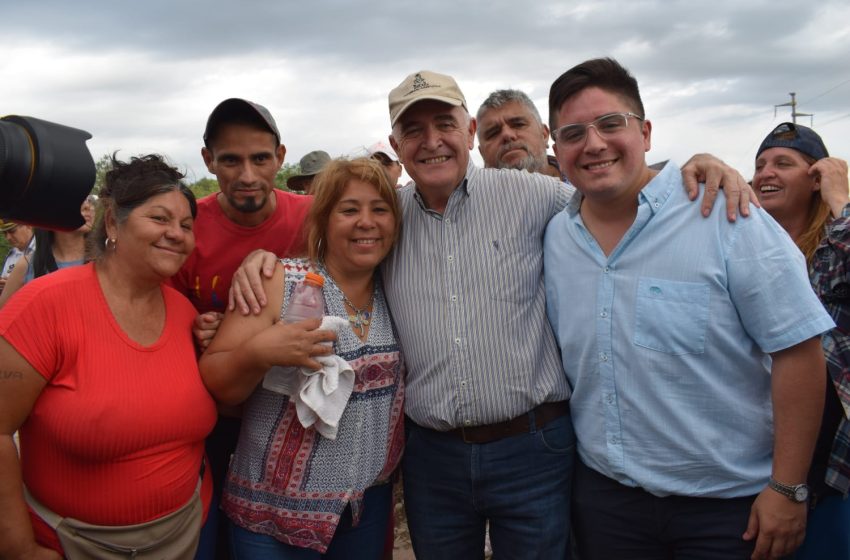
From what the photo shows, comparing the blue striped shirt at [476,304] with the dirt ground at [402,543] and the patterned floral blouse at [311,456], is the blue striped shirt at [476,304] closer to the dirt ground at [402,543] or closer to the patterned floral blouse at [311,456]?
the patterned floral blouse at [311,456]

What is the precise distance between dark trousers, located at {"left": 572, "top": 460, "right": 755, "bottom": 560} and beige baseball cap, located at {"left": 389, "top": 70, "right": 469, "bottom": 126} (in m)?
1.68

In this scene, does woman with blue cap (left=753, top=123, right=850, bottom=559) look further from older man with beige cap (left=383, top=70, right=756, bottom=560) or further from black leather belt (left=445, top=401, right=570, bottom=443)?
black leather belt (left=445, top=401, right=570, bottom=443)

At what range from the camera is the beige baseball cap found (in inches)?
108

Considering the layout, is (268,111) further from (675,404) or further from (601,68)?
A: (675,404)

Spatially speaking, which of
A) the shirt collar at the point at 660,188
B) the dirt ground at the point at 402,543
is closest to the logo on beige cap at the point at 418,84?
the shirt collar at the point at 660,188

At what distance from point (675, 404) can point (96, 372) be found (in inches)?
81.2

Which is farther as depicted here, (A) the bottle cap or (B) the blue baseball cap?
(B) the blue baseball cap

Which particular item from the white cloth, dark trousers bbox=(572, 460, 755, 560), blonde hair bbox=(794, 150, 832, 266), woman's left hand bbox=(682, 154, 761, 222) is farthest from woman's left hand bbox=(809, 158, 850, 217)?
the white cloth

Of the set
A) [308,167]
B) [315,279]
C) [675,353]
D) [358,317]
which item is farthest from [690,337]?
[308,167]

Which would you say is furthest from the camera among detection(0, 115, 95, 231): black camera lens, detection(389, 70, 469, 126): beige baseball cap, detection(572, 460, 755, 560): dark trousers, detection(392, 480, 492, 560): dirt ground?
detection(392, 480, 492, 560): dirt ground

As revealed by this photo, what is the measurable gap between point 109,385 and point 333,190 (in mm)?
1144

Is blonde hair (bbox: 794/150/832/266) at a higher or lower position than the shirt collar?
lower

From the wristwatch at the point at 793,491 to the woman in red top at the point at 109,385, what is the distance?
2.11 m

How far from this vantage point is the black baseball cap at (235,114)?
3.16m
